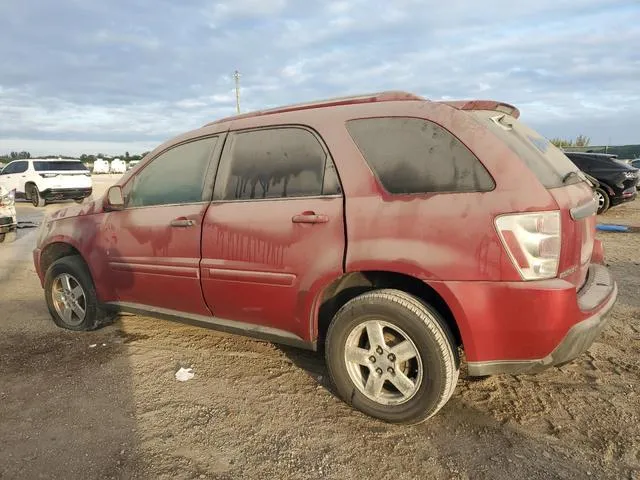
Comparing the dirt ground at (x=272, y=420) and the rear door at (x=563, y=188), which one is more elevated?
the rear door at (x=563, y=188)

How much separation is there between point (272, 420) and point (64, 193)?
18.1 meters

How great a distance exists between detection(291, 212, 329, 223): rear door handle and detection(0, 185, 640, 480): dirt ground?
1.15 m

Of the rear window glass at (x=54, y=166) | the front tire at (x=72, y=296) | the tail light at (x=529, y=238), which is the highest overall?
the rear window glass at (x=54, y=166)

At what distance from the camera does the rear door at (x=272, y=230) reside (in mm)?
2898

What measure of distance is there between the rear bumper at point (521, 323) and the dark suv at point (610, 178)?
1139 cm

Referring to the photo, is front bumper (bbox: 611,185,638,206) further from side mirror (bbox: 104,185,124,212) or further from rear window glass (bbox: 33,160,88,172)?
rear window glass (bbox: 33,160,88,172)

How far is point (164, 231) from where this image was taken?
143 inches

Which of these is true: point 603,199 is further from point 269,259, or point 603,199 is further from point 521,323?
point 269,259

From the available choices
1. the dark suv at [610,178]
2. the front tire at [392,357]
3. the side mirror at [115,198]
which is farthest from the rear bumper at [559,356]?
the dark suv at [610,178]

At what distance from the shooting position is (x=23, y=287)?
634 cm

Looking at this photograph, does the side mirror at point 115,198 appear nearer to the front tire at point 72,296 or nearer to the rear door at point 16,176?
the front tire at point 72,296

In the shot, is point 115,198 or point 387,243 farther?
point 115,198

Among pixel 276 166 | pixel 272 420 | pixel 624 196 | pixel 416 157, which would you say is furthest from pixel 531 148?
pixel 624 196

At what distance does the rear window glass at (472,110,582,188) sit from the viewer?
2.60m
